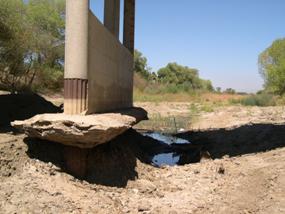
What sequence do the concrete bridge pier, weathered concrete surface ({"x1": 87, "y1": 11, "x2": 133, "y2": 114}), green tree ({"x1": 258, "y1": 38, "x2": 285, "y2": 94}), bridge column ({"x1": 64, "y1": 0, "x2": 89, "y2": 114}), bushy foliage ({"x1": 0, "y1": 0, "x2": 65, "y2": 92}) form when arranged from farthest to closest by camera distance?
green tree ({"x1": 258, "y1": 38, "x2": 285, "y2": 94}) < bushy foliage ({"x1": 0, "y1": 0, "x2": 65, "y2": 92}) < weathered concrete surface ({"x1": 87, "y1": 11, "x2": 133, "y2": 114}) < bridge column ({"x1": 64, "y1": 0, "x2": 89, "y2": 114}) < the concrete bridge pier

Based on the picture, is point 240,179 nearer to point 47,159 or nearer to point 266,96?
point 47,159

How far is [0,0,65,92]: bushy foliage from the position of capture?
24734mm

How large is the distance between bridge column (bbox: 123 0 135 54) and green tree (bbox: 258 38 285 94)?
1861cm

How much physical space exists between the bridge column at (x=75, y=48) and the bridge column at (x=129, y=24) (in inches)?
490

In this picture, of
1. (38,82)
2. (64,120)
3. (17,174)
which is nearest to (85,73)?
(64,120)

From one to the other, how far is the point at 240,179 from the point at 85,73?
4255mm

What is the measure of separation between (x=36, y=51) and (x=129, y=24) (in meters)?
7.10

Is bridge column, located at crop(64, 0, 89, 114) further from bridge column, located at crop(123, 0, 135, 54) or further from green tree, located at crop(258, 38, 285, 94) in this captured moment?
green tree, located at crop(258, 38, 285, 94)

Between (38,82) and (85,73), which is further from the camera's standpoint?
(38,82)

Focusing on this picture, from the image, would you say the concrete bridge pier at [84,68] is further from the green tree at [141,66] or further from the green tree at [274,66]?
the green tree at [141,66]

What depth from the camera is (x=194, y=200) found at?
388 inches

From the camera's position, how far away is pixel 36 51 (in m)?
27.8

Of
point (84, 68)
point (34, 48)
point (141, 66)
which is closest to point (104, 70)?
point (84, 68)

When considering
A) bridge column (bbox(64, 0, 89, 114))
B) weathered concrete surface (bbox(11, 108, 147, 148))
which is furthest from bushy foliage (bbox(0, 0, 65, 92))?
weathered concrete surface (bbox(11, 108, 147, 148))
